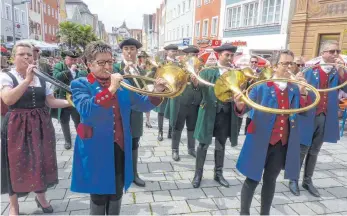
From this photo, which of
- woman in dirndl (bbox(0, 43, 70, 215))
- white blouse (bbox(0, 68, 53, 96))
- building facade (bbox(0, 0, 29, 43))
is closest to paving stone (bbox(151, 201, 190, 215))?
woman in dirndl (bbox(0, 43, 70, 215))

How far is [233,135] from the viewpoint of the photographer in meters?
3.86

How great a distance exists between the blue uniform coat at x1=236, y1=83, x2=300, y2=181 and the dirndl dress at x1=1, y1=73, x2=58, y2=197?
2.32m

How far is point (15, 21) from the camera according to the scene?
30.5 meters

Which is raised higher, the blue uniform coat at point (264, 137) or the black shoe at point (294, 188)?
the blue uniform coat at point (264, 137)

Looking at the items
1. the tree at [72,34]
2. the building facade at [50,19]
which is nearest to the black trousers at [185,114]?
the tree at [72,34]

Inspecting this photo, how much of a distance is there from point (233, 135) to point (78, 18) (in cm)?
7717

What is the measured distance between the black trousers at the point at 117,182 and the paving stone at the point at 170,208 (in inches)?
40.4

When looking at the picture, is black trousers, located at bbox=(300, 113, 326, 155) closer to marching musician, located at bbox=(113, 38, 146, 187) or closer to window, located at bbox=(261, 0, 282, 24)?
marching musician, located at bbox=(113, 38, 146, 187)

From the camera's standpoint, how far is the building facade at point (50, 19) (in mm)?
43125

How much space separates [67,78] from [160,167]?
2794 mm

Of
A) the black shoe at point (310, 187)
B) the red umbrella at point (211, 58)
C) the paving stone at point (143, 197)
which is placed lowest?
the paving stone at point (143, 197)

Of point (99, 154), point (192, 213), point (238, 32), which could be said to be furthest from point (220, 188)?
point (238, 32)

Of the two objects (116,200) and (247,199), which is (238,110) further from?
(116,200)

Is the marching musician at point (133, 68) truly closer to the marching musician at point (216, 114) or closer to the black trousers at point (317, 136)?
the marching musician at point (216, 114)
